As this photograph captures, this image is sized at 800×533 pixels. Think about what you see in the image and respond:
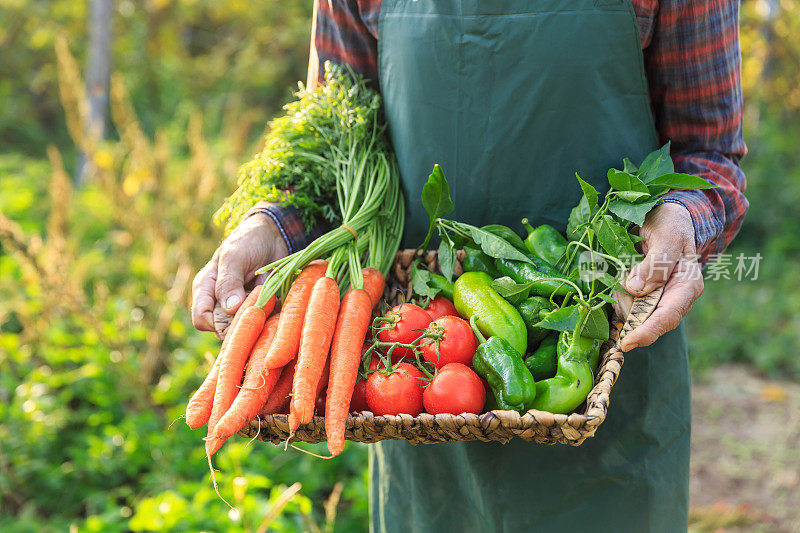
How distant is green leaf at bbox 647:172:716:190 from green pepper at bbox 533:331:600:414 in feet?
1.12

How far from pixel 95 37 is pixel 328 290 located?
5659 mm

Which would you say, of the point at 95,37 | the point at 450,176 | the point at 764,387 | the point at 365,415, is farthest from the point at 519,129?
the point at 95,37

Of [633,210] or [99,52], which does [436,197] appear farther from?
[99,52]

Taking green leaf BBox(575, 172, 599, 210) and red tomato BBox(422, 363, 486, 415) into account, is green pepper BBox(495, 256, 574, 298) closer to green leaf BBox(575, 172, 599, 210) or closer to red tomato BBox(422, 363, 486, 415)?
green leaf BBox(575, 172, 599, 210)

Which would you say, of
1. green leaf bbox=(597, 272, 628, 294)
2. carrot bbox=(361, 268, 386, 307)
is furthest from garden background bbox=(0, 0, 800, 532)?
green leaf bbox=(597, 272, 628, 294)

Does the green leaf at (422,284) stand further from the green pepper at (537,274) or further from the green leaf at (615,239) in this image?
the green leaf at (615,239)

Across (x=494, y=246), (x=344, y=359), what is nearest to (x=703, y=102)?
(x=494, y=246)

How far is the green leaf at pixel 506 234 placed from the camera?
4.62 feet

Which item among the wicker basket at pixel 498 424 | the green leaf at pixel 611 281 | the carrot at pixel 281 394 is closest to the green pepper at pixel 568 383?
the wicker basket at pixel 498 424

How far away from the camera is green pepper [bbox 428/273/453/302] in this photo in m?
1.43

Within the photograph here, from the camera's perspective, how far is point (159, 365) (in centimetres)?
325

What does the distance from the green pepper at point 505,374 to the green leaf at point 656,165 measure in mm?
435

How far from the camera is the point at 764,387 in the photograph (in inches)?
167

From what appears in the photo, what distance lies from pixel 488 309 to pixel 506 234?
183 millimetres
